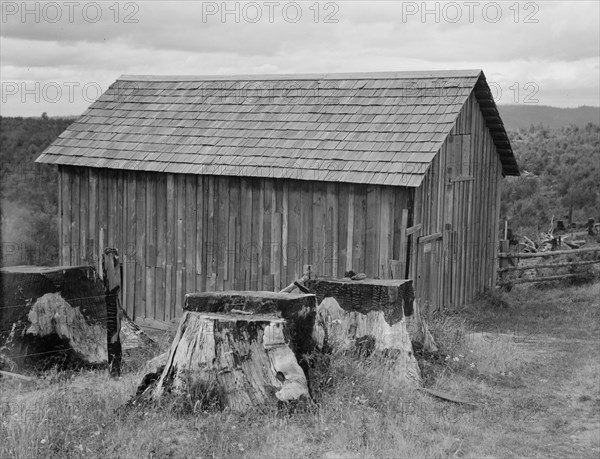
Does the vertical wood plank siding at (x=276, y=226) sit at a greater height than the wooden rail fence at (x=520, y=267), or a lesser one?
greater

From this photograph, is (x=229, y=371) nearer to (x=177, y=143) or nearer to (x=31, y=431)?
(x=31, y=431)

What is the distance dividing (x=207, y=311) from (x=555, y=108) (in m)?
78.9

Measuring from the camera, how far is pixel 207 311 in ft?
22.7

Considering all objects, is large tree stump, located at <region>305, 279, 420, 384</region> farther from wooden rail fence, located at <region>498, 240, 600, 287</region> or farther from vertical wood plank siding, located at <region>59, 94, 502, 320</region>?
wooden rail fence, located at <region>498, 240, 600, 287</region>

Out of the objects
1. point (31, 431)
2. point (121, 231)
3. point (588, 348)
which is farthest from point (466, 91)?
point (31, 431)

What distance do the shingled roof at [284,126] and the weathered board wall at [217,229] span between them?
318mm

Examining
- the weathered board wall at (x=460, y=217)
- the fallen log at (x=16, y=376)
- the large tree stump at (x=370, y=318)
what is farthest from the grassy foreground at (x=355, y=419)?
the weathered board wall at (x=460, y=217)

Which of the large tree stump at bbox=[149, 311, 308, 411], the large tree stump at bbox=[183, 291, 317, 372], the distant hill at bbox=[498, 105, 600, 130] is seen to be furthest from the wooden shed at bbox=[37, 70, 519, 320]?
the distant hill at bbox=[498, 105, 600, 130]

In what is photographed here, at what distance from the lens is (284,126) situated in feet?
45.5

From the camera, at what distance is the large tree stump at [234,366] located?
6.31m

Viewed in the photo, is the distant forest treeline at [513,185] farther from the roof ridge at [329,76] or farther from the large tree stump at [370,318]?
the large tree stump at [370,318]

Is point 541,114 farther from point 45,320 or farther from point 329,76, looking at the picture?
point 45,320

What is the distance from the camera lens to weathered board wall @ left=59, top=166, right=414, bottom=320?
40.7 feet

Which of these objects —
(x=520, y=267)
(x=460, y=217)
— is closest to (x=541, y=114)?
(x=520, y=267)
